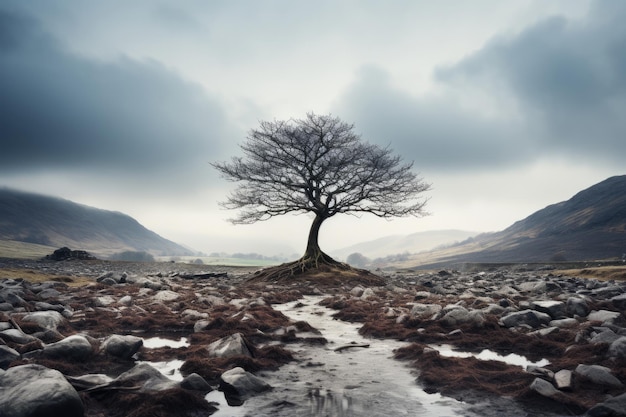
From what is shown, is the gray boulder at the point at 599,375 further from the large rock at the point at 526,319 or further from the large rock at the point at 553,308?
the large rock at the point at 553,308

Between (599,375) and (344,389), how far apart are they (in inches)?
108

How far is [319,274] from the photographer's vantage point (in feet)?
69.0

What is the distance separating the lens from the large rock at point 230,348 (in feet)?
16.5

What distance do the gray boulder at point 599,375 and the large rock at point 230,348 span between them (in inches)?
156

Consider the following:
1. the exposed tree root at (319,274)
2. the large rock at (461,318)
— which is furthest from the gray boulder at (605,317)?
the exposed tree root at (319,274)

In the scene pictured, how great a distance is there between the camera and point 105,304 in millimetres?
9195

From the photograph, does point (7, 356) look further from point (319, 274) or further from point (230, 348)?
point (319, 274)

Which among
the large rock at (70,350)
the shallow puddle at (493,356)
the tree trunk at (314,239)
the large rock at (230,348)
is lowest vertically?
the shallow puddle at (493,356)

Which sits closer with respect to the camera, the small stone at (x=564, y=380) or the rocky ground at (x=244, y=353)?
the rocky ground at (x=244, y=353)

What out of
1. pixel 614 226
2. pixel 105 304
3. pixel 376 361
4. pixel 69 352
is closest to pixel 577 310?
pixel 376 361

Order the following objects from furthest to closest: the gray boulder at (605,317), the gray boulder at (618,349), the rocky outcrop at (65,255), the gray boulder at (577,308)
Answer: the rocky outcrop at (65,255)
the gray boulder at (577,308)
the gray boulder at (605,317)
the gray boulder at (618,349)

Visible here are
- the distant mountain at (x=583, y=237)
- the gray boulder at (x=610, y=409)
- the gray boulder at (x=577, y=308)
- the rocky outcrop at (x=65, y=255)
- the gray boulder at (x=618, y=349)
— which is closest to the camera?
the gray boulder at (x=610, y=409)

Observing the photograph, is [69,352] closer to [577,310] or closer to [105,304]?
[105,304]

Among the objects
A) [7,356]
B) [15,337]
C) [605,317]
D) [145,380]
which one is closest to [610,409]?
[145,380]
